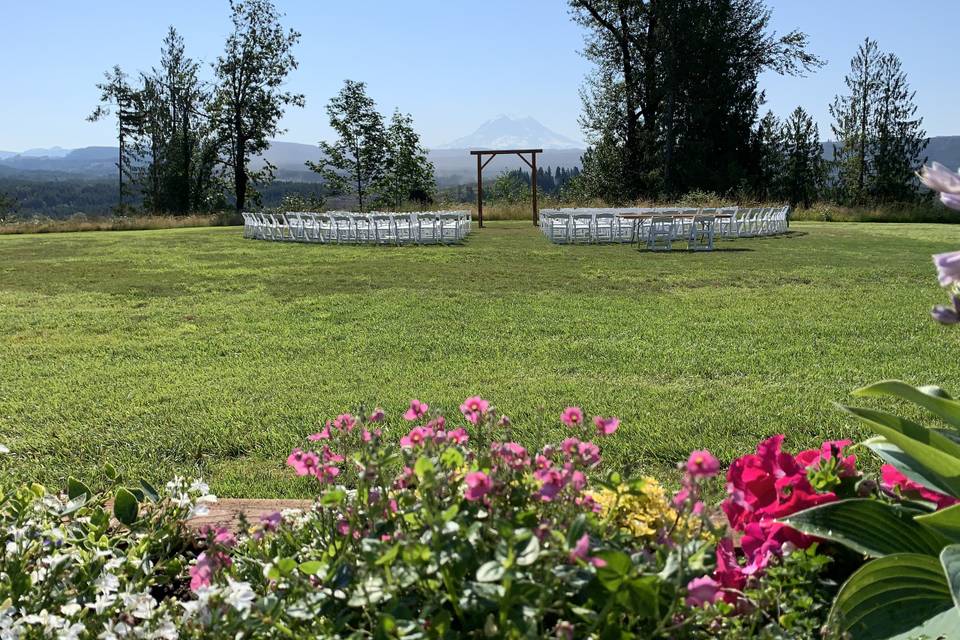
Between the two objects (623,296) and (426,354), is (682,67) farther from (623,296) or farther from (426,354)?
(426,354)

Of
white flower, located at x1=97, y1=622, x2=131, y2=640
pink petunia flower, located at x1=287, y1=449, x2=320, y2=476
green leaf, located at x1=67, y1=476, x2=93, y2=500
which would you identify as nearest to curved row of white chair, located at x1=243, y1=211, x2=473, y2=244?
green leaf, located at x1=67, y1=476, x2=93, y2=500

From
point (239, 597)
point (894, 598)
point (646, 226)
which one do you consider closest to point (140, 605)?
point (239, 597)

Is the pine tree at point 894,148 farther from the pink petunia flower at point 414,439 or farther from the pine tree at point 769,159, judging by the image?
the pink petunia flower at point 414,439

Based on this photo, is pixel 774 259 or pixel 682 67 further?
pixel 682 67

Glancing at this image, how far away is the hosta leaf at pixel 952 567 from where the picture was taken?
1316 millimetres

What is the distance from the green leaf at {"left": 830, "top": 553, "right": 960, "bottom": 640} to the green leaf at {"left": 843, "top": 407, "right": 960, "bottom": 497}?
0.19 metres

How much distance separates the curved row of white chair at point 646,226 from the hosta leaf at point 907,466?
14.5 metres

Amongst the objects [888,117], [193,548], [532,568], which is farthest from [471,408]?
[888,117]

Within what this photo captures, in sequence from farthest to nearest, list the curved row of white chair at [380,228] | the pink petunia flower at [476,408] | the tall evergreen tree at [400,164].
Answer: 1. the tall evergreen tree at [400,164]
2. the curved row of white chair at [380,228]
3. the pink petunia flower at [476,408]

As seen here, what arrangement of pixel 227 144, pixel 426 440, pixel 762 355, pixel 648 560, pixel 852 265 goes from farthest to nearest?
pixel 227 144 < pixel 852 265 < pixel 762 355 < pixel 426 440 < pixel 648 560

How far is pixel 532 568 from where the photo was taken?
1331 mm

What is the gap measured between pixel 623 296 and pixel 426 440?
736cm

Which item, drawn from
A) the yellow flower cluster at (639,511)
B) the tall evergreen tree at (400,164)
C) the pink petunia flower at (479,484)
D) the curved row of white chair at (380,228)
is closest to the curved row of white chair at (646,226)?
the curved row of white chair at (380,228)

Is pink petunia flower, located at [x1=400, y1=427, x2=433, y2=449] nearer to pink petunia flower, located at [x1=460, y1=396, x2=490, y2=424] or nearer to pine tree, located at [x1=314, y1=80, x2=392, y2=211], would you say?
pink petunia flower, located at [x1=460, y1=396, x2=490, y2=424]
